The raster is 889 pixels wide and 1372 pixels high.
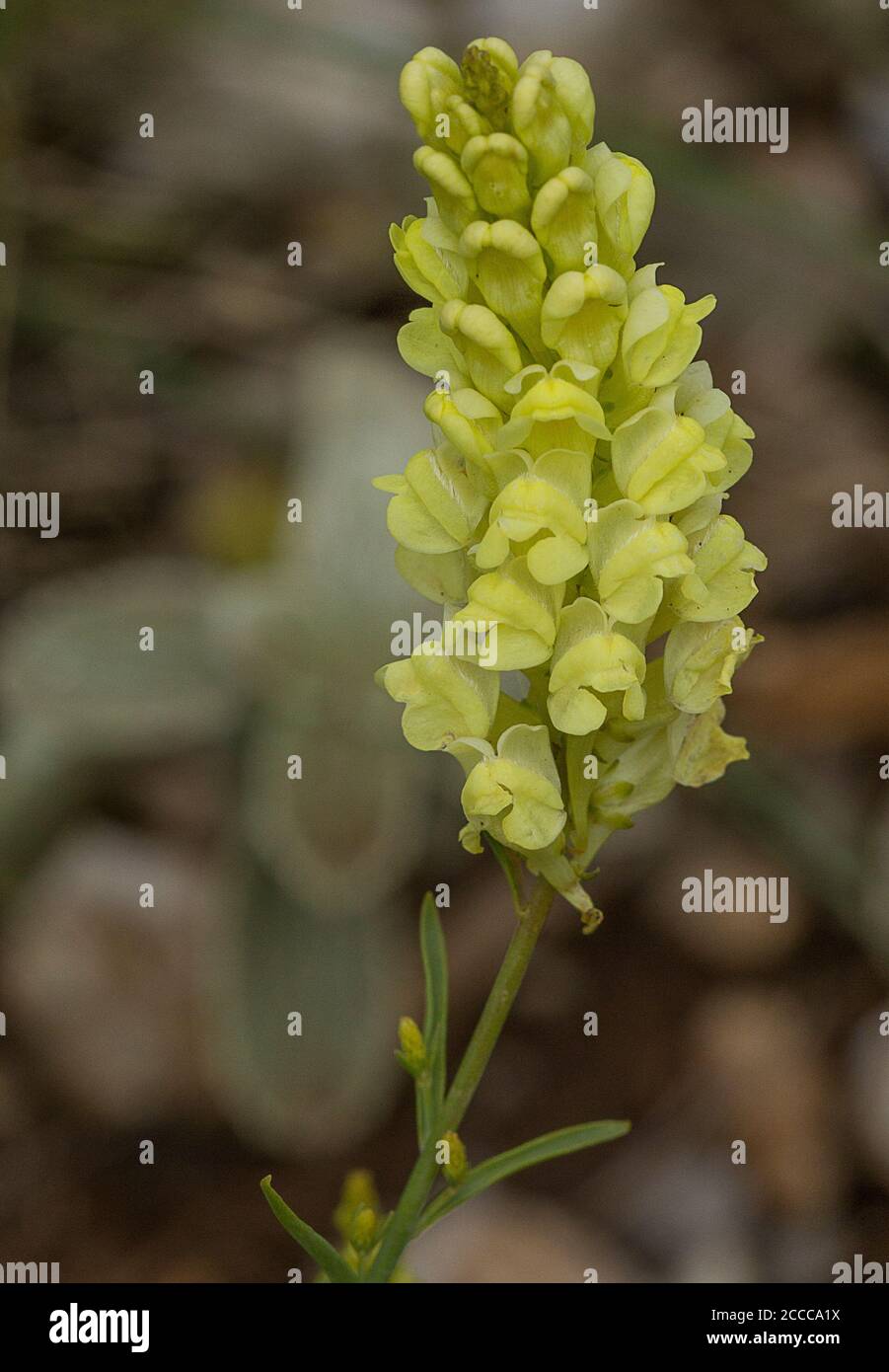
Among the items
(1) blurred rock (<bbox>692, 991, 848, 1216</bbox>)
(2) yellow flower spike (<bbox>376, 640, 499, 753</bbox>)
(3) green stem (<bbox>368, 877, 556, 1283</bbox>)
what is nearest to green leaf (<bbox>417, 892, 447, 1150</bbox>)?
(3) green stem (<bbox>368, 877, 556, 1283</bbox>)

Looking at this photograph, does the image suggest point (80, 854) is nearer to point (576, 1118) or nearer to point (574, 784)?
point (576, 1118)

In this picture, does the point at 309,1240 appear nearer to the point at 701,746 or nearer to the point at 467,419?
the point at 701,746

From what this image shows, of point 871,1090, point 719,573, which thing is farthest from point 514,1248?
point 719,573

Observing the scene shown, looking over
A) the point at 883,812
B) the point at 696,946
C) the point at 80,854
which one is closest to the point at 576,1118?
the point at 696,946

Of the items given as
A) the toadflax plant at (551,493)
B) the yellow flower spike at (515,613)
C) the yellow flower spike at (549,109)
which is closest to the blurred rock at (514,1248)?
the toadflax plant at (551,493)

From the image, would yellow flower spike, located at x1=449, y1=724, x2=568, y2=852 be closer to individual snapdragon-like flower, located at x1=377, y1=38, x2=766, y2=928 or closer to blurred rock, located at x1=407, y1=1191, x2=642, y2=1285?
individual snapdragon-like flower, located at x1=377, y1=38, x2=766, y2=928

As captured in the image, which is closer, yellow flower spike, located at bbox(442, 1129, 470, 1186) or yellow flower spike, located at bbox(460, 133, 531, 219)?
yellow flower spike, located at bbox(460, 133, 531, 219)

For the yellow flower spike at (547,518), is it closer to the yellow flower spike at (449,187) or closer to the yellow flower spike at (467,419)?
the yellow flower spike at (467,419)
